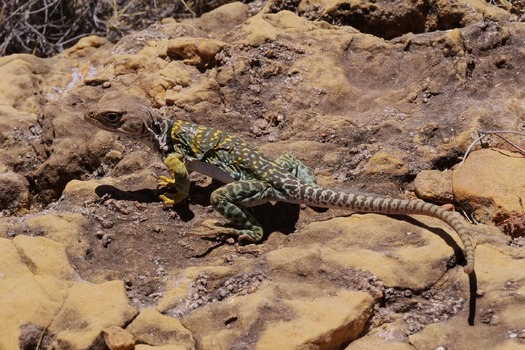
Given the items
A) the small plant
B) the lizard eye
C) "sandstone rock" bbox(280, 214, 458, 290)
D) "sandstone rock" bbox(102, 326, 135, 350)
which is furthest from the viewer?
the small plant

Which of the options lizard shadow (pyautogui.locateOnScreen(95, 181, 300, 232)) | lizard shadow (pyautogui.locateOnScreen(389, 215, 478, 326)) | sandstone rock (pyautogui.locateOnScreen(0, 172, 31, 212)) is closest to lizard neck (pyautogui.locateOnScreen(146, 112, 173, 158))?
lizard shadow (pyautogui.locateOnScreen(95, 181, 300, 232))


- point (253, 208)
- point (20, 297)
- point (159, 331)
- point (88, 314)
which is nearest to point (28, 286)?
point (20, 297)

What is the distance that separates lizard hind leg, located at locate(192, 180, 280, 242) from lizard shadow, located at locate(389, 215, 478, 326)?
0.99 metres

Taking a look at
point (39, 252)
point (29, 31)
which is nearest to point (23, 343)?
point (39, 252)

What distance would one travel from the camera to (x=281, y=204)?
18.5 feet

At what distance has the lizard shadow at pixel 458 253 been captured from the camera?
428 cm

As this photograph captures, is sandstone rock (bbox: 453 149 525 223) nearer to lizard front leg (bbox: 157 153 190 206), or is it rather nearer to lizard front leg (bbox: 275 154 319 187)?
lizard front leg (bbox: 275 154 319 187)

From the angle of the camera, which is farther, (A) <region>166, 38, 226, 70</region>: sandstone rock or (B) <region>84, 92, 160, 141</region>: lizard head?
(A) <region>166, 38, 226, 70</region>: sandstone rock

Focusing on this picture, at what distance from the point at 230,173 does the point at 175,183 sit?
45 centimetres

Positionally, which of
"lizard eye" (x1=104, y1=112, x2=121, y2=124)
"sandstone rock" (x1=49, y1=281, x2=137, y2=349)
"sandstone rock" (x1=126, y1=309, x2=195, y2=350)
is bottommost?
"sandstone rock" (x1=126, y1=309, x2=195, y2=350)

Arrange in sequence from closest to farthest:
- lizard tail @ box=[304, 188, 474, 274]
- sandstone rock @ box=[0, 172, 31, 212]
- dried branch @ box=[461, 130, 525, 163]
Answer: lizard tail @ box=[304, 188, 474, 274] → dried branch @ box=[461, 130, 525, 163] → sandstone rock @ box=[0, 172, 31, 212]

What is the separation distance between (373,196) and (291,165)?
0.77m

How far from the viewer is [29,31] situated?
1045cm

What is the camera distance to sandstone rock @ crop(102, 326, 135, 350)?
158 inches
